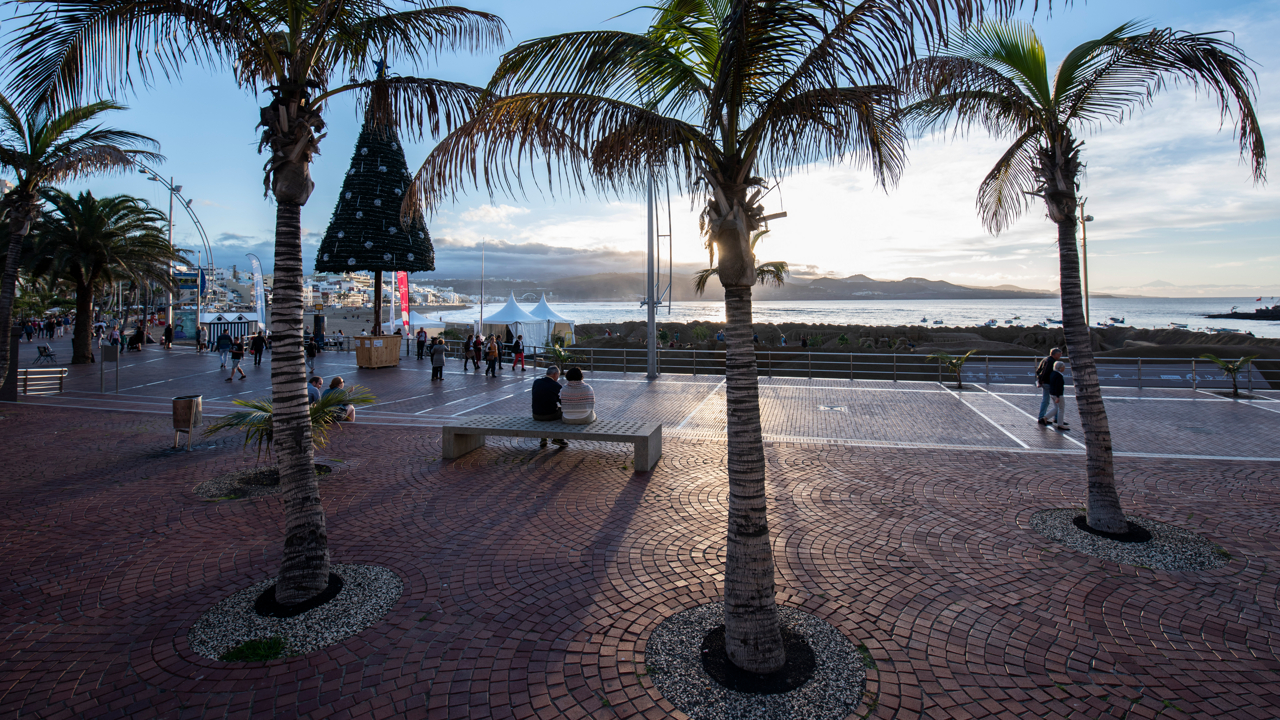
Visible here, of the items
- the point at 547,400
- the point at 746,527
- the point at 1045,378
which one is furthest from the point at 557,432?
the point at 1045,378

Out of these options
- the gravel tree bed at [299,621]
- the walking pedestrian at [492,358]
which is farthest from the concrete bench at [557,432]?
the walking pedestrian at [492,358]

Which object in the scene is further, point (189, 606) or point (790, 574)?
point (790, 574)

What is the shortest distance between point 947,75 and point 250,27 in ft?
20.1

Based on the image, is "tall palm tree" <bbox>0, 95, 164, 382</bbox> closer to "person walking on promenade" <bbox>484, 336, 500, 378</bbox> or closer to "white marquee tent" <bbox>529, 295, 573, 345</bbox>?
"person walking on promenade" <bbox>484, 336, 500, 378</bbox>

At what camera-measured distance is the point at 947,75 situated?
18.1ft

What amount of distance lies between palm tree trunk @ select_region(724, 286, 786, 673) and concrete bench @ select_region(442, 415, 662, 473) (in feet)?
13.7

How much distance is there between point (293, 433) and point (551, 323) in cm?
3107

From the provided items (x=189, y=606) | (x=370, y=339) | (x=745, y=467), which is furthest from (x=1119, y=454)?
(x=370, y=339)

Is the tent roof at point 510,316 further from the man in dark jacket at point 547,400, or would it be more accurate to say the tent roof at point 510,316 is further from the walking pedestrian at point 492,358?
the man in dark jacket at point 547,400

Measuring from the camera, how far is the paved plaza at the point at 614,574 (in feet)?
10.8

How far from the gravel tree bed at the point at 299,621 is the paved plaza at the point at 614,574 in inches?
5.2

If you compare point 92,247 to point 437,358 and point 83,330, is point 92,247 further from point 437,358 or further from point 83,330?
point 437,358

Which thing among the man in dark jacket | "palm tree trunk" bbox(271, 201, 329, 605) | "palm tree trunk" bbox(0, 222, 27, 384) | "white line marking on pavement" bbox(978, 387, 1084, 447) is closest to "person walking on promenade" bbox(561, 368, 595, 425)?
the man in dark jacket

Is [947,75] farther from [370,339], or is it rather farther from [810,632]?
[370,339]
